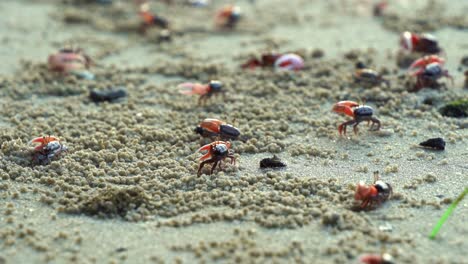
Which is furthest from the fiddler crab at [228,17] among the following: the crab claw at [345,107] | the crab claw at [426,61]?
the crab claw at [345,107]

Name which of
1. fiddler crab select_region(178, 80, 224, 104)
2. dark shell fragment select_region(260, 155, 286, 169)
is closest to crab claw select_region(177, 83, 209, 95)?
fiddler crab select_region(178, 80, 224, 104)

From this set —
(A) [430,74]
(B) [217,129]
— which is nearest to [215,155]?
(B) [217,129]

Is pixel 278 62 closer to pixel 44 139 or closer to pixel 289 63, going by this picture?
pixel 289 63

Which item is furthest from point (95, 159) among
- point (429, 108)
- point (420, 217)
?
point (429, 108)

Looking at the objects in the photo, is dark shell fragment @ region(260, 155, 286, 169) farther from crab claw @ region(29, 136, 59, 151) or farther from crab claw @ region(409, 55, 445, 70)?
crab claw @ region(409, 55, 445, 70)

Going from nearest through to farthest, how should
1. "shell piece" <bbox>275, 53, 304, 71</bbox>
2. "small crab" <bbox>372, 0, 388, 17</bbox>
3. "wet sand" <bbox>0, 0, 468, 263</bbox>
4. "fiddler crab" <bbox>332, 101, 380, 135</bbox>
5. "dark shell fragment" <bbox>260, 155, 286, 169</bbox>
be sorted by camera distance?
"wet sand" <bbox>0, 0, 468, 263</bbox>, "dark shell fragment" <bbox>260, 155, 286, 169</bbox>, "fiddler crab" <bbox>332, 101, 380, 135</bbox>, "shell piece" <bbox>275, 53, 304, 71</bbox>, "small crab" <bbox>372, 0, 388, 17</bbox>
